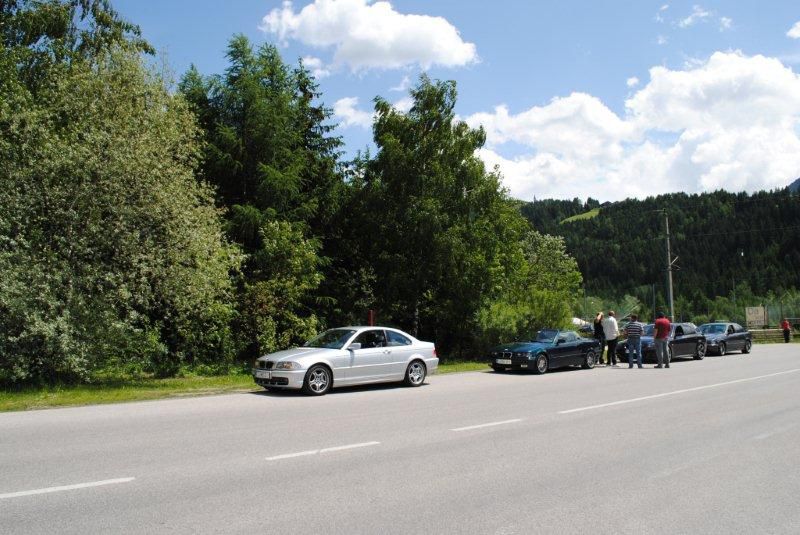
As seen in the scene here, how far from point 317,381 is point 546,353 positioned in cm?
925

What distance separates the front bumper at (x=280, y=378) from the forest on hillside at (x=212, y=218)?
4012mm

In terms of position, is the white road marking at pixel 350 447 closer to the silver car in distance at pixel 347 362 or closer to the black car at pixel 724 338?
the silver car in distance at pixel 347 362

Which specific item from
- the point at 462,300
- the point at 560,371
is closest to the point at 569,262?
the point at 462,300

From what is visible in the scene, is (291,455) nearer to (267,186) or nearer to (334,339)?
(334,339)

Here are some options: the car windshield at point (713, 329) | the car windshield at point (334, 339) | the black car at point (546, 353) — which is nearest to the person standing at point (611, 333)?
the black car at point (546, 353)

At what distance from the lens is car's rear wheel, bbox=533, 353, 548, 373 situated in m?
20.1

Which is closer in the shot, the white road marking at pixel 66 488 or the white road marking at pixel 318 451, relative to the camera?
the white road marking at pixel 66 488

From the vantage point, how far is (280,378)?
45.9ft

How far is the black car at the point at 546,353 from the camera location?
20.1 meters

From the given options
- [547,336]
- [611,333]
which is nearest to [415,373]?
[547,336]

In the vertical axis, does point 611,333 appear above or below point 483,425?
above

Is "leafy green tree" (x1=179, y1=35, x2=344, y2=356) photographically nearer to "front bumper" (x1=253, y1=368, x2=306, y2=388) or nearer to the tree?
the tree

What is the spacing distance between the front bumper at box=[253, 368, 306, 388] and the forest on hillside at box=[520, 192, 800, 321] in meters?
94.3

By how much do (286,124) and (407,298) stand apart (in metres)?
9.21
